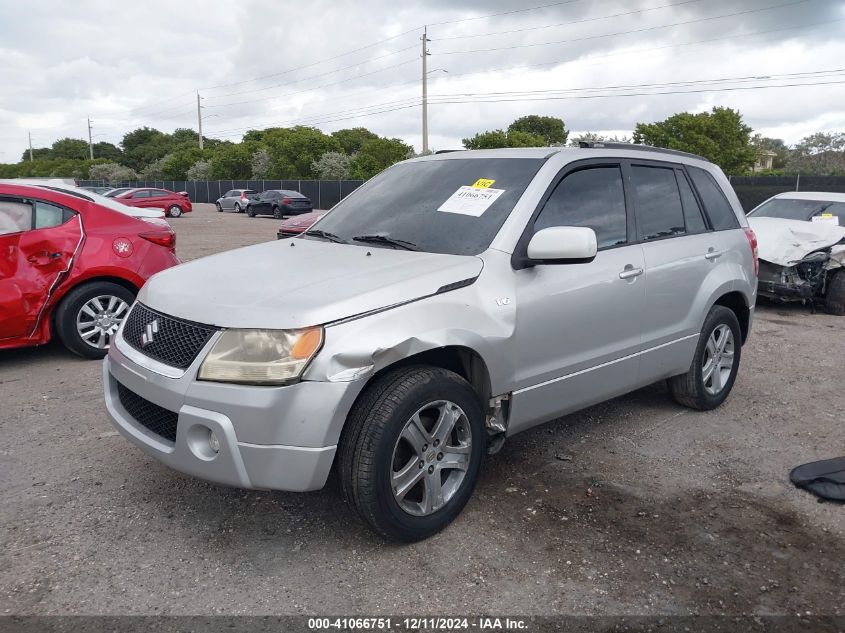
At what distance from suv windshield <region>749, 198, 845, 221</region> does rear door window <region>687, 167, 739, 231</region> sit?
573 centimetres

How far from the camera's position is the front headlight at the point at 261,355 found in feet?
9.20

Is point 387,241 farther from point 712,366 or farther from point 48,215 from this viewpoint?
point 48,215

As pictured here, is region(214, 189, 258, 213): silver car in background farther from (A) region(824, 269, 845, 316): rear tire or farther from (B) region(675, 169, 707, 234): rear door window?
(B) region(675, 169, 707, 234): rear door window

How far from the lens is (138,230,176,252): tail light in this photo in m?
6.56

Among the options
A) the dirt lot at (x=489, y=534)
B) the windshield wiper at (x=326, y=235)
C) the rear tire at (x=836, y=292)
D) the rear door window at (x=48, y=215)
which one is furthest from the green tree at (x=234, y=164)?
the windshield wiper at (x=326, y=235)

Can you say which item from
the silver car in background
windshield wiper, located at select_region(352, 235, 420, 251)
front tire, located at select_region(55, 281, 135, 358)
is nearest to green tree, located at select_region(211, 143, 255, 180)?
the silver car in background

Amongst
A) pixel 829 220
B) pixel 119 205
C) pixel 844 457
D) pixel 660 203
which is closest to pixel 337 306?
pixel 660 203

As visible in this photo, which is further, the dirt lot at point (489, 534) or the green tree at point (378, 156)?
the green tree at point (378, 156)

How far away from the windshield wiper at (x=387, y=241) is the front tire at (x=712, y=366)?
2238 millimetres

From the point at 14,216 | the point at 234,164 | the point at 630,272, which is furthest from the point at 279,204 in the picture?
the point at 234,164

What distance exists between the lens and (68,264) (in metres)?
6.01

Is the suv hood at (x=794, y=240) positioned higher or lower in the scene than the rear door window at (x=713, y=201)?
lower

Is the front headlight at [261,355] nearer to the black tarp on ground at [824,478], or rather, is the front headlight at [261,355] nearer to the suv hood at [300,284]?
the suv hood at [300,284]

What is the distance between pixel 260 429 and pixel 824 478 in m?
3.07
